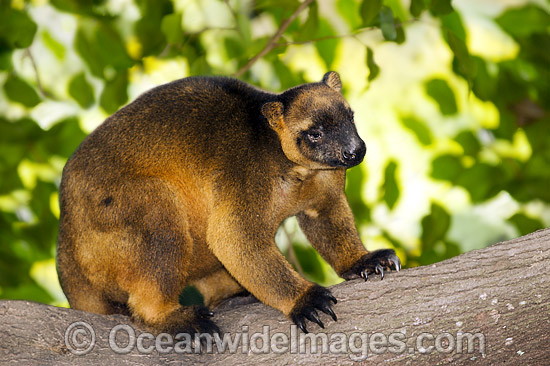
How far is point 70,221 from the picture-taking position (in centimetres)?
527

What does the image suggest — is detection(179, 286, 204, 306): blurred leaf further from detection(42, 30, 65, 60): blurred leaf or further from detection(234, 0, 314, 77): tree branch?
detection(42, 30, 65, 60): blurred leaf

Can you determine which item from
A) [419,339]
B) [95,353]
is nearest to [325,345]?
[419,339]

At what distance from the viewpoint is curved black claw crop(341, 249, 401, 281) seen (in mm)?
5059

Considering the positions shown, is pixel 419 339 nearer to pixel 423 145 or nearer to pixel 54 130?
pixel 423 145

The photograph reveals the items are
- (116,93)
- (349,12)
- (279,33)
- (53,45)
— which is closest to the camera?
(279,33)

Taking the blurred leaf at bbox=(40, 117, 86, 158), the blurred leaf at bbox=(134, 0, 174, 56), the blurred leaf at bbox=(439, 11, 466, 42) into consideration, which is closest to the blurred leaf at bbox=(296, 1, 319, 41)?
the blurred leaf at bbox=(439, 11, 466, 42)

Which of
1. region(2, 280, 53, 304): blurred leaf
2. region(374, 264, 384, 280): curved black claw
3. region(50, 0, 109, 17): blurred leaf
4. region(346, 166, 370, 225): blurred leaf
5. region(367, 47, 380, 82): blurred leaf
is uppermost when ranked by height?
region(50, 0, 109, 17): blurred leaf

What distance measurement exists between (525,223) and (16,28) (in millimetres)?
5560

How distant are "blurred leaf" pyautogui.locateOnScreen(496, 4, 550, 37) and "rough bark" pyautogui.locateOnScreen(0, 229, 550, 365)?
3159mm

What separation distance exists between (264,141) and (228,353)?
67.7 inches

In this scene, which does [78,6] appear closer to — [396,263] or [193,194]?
[193,194]

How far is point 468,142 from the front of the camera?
24.5 feet

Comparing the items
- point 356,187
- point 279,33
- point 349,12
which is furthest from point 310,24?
point 356,187

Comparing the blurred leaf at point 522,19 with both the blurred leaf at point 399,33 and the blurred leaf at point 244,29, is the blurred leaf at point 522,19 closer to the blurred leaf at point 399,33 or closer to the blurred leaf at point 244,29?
the blurred leaf at point 399,33
